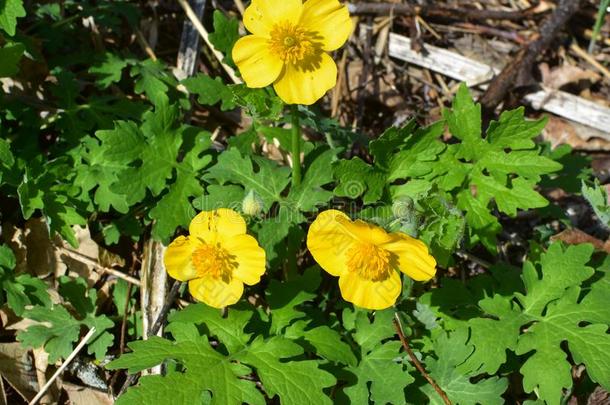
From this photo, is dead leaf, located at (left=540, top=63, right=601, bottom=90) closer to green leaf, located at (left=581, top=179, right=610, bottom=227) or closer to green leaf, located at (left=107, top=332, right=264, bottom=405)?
green leaf, located at (left=581, top=179, right=610, bottom=227)

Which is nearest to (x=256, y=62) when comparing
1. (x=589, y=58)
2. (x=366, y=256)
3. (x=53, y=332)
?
(x=366, y=256)

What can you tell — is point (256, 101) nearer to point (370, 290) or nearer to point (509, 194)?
Answer: point (370, 290)

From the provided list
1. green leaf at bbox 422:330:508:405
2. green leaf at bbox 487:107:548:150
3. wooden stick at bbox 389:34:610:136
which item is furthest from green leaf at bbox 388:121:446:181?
wooden stick at bbox 389:34:610:136

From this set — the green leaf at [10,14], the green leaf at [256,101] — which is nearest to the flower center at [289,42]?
the green leaf at [256,101]

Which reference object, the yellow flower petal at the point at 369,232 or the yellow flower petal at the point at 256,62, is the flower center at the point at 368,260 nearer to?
the yellow flower petal at the point at 369,232

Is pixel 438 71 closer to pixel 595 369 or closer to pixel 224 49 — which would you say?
pixel 224 49

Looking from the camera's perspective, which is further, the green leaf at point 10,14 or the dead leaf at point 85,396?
the dead leaf at point 85,396

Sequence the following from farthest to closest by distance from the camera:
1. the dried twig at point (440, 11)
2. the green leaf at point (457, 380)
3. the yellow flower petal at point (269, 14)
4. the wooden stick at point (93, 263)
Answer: the dried twig at point (440, 11)
the wooden stick at point (93, 263)
the green leaf at point (457, 380)
the yellow flower petal at point (269, 14)

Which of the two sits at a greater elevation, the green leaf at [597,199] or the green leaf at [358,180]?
the green leaf at [358,180]
